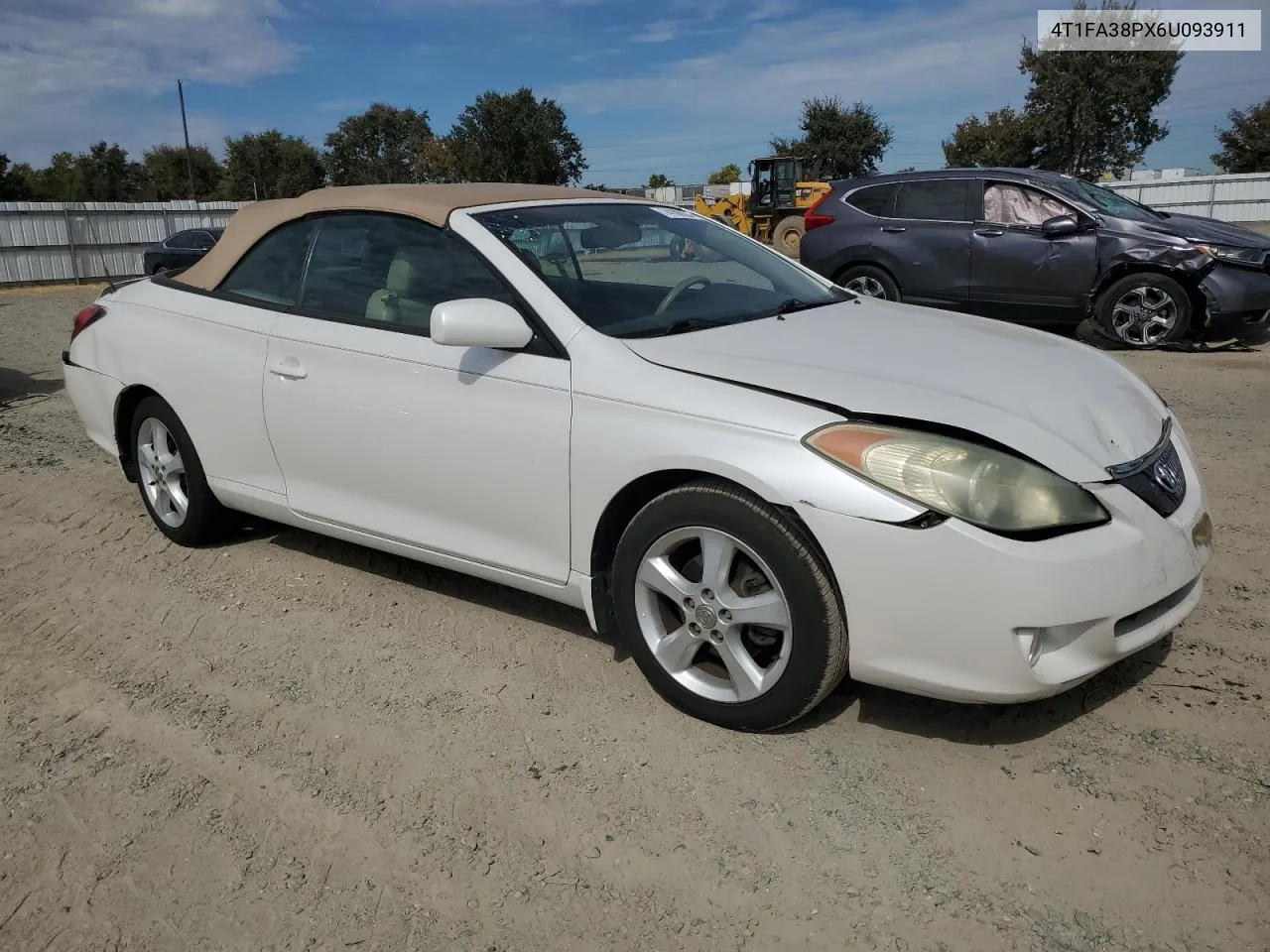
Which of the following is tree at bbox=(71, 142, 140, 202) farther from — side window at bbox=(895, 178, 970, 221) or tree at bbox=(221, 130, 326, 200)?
side window at bbox=(895, 178, 970, 221)

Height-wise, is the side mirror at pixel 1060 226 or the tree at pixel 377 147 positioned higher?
the tree at pixel 377 147

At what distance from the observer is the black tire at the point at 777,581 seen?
2695 mm

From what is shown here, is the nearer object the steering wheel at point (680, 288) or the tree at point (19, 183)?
the steering wheel at point (680, 288)

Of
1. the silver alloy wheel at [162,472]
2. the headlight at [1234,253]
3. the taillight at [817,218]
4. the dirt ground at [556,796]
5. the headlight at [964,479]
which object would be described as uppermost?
the taillight at [817,218]

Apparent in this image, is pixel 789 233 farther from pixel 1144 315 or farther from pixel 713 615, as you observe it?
pixel 713 615

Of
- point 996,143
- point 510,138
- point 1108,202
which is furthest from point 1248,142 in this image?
point 1108,202

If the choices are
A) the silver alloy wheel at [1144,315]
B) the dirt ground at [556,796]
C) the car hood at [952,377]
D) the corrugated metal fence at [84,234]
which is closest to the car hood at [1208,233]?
the silver alloy wheel at [1144,315]

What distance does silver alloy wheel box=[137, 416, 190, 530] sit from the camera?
4.53 m

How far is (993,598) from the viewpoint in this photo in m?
2.49

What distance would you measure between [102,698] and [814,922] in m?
2.49

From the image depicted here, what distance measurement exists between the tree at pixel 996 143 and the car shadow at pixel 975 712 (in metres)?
46.4

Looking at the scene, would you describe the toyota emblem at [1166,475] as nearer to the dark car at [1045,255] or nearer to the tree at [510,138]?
the dark car at [1045,255]

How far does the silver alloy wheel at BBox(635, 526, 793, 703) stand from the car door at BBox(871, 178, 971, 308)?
25.5 ft

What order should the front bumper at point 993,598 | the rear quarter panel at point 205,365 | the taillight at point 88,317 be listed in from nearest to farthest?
the front bumper at point 993,598 < the rear quarter panel at point 205,365 < the taillight at point 88,317
